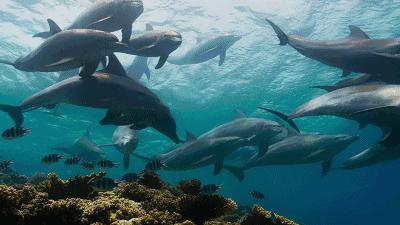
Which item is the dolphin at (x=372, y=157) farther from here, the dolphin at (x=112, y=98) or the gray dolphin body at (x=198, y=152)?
the dolphin at (x=112, y=98)

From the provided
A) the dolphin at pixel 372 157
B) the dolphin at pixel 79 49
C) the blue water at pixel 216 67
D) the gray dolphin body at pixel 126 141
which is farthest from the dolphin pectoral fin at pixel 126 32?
the blue water at pixel 216 67

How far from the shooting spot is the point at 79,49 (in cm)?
621

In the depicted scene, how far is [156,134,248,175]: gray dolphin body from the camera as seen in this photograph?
39.6 feet

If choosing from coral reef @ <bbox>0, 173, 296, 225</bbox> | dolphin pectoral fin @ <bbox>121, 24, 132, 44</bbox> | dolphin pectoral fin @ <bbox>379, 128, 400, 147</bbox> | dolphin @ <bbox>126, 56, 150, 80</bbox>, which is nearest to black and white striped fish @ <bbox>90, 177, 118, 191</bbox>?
coral reef @ <bbox>0, 173, 296, 225</bbox>

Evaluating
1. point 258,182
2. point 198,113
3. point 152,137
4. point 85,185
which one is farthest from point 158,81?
point 258,182

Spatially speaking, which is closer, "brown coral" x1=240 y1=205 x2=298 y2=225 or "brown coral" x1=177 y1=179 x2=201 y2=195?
"brown coral" x1=240 y1=205 x2=298 y2=225

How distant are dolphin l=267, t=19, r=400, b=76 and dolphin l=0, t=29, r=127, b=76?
170 inches

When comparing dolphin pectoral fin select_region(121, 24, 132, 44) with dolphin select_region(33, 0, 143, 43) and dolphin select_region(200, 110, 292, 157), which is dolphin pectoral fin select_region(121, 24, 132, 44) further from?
dolphin select_region(200, 110, 292, 157)

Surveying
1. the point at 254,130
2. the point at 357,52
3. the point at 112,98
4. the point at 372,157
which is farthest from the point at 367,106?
the point at 372,157

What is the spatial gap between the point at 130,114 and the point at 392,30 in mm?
23787

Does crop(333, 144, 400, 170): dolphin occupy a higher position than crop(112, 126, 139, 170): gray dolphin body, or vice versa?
crop(112, 126, 139, 170): gray dolphin body

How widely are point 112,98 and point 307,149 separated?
11.0 metres

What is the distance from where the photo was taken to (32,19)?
23250mm

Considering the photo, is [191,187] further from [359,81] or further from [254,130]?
[254,130]
